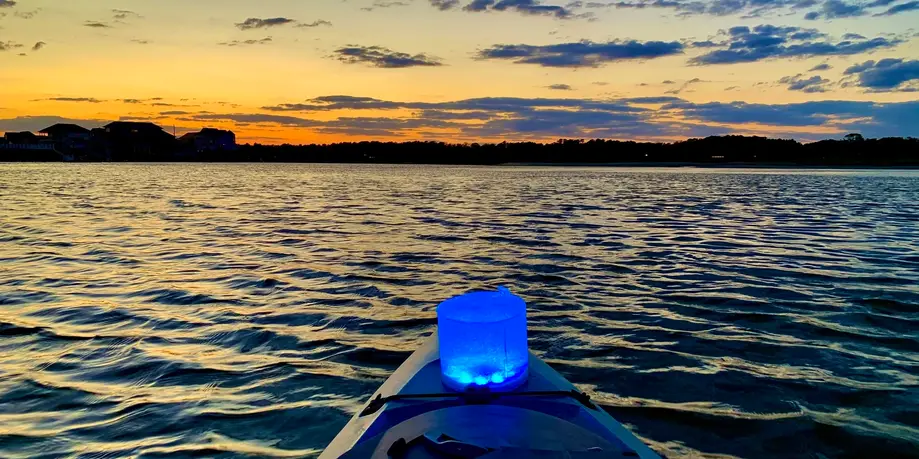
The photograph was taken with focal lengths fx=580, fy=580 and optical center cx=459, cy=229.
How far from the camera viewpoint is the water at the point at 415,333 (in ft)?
17.1

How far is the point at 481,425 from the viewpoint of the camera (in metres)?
2.97

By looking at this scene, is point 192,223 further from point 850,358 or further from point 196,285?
point 850,358

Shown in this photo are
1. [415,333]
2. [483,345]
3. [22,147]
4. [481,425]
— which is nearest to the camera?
[481,425]

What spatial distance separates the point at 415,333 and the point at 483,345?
4462 mm

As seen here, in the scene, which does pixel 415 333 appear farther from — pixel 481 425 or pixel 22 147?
pixel 22 147

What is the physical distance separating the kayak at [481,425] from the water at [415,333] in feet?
5.61

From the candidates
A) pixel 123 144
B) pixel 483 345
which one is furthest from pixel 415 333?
pixel 123 144

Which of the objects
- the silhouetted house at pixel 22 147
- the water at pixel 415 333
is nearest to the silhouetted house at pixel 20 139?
the silhouetted house at pixel 22 147

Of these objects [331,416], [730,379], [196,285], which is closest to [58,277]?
[196,285]

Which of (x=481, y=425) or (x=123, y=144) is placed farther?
(x=123, y=144)

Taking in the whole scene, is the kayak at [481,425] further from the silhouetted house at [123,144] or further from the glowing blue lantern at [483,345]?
the silhouetted house at [123,144]

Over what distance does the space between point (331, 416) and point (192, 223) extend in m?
18.9

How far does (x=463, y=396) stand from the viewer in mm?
3514

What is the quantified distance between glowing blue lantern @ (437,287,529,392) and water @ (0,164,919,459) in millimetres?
1917
